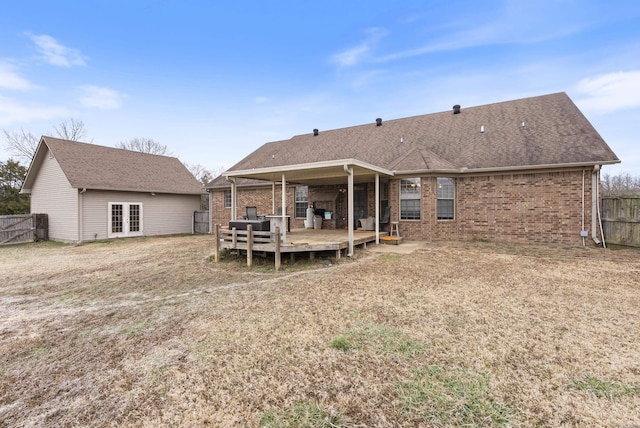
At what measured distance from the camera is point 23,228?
14.1 meters

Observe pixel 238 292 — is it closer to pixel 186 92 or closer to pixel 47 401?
pixel 47 401

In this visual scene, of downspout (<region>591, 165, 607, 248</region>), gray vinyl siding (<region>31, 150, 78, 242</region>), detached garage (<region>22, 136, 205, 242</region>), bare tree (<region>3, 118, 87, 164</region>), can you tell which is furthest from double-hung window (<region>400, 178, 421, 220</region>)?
bare tree (<region>3, 118, 87, 164</region>)

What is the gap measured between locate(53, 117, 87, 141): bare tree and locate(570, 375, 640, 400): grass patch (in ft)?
122

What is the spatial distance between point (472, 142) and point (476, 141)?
0.17m

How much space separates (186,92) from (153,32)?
3819mm

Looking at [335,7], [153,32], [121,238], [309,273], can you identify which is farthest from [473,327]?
[153,32]

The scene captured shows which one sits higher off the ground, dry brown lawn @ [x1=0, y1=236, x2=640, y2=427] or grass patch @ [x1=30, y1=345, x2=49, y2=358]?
dry brown lawn @ [x1=0, y1=236, x2=640, y2=427]

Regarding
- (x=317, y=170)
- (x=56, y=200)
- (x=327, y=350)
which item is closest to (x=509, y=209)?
(x=317, y=170)

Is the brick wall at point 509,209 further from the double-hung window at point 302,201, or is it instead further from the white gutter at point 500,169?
the double-hung window at point 302,201

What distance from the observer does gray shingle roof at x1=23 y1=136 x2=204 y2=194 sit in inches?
562

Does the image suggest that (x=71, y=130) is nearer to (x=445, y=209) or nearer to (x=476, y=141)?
(x=445, y=209)

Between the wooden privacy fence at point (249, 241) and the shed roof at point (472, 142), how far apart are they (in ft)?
6.58

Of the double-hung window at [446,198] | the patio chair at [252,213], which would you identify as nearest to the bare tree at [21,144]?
the patio chair at [252,213]

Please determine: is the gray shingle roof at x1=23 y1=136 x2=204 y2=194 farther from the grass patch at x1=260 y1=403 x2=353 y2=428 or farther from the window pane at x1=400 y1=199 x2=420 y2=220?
the grass patch at x1=260 y1=403 x2=353 y2=428
